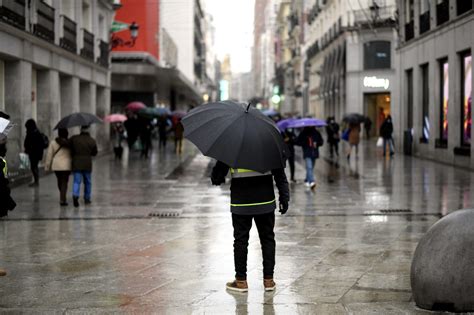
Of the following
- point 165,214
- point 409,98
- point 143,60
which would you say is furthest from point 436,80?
point 143,60

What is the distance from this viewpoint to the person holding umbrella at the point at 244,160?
24.4 ft

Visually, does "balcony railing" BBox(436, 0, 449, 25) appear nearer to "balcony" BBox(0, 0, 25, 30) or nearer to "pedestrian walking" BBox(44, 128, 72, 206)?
"balcony" BBox(0, 0, 25, 30)

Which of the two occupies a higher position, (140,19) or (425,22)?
(140,19)

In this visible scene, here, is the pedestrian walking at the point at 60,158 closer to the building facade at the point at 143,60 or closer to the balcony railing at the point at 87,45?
the balcony railing at the point at 87,45

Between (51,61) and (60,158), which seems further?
(51,61)

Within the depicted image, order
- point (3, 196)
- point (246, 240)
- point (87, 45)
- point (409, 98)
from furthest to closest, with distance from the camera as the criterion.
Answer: point (409, 98), point (87, 45), point (3, 196), point (246, 240)

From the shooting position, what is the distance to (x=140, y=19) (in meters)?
55.7

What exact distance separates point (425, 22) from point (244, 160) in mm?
24651

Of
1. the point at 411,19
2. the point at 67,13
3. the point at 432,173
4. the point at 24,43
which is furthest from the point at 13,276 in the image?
the point at 411,19

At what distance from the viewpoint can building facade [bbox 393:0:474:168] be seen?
2553cm

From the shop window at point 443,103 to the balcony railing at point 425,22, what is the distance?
A: 2.01m

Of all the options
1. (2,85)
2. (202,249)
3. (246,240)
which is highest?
(2,85)

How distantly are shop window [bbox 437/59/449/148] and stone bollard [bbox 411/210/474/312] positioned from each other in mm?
21666

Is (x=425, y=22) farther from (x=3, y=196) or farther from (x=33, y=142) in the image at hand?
(x=3, y=196)
